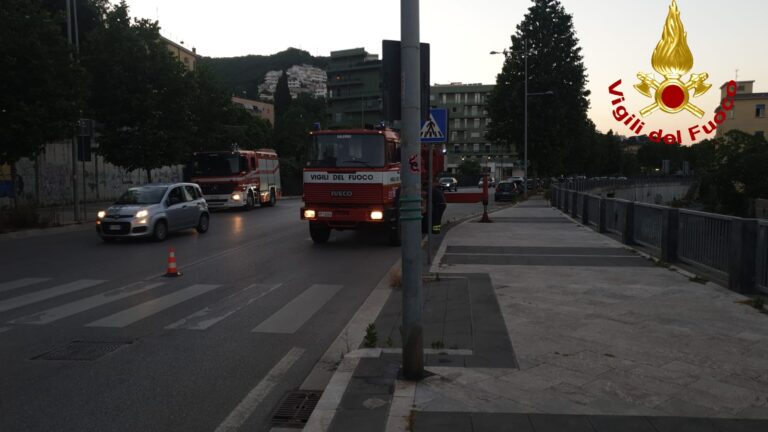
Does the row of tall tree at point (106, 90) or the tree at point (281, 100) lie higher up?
the tree at point (281, 100)

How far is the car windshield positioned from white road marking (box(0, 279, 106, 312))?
678 centimetres

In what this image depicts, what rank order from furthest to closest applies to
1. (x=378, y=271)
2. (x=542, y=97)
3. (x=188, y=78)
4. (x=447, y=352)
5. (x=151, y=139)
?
(x=542, y=97)
(x=188, y=78)
(x=151, y=139)
(x=378, y=271)
(x=447, y=352)

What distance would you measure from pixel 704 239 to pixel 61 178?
32328 mm

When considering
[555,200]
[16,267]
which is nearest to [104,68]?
[16,267]

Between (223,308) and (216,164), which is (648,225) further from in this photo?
(216,164)

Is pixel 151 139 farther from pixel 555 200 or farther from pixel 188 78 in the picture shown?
pixel 555 200

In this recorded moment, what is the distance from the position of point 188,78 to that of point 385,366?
2760 cm

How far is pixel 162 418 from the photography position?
4.30 meters

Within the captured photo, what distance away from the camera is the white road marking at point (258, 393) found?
422 centimetres

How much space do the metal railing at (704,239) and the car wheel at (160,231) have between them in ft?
41.6

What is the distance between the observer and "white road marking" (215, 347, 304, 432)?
4.22 m

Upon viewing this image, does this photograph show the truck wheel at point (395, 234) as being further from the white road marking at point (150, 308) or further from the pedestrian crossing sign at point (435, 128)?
the white road marking at point (150, 308)

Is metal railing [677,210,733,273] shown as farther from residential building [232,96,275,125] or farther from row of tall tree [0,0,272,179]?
residential building [232,96,275,125]

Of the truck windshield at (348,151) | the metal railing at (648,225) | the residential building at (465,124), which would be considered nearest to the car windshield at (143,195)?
the truck windshield at (348,151)
